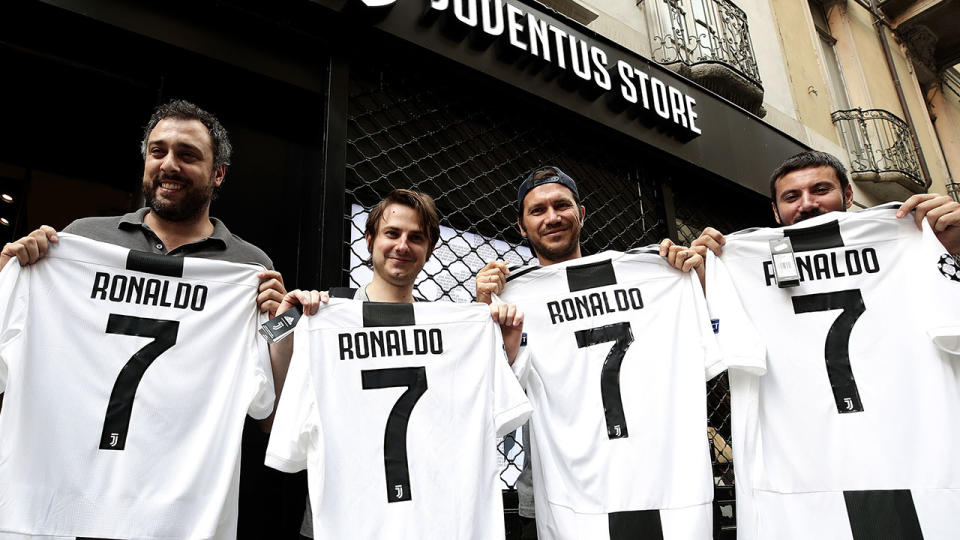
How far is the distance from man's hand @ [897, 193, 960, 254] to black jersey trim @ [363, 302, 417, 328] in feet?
6.31

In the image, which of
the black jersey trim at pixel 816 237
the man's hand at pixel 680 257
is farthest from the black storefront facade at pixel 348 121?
the black jersey trim at pixel 816 237

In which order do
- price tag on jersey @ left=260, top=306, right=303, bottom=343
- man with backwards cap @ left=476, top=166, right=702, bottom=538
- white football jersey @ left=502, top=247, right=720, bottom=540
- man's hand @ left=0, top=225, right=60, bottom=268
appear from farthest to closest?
man with backwards cap @ left=476, top=166, right=702, bottom=538 < white football jersey @ left=502, top=247, right=720, bottom=540 < price tag on jersey @ left=260, top=306, right=303, bottom=343 < man's hand @ left=0, top=225, right=60, bottom=268

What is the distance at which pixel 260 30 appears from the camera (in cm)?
310

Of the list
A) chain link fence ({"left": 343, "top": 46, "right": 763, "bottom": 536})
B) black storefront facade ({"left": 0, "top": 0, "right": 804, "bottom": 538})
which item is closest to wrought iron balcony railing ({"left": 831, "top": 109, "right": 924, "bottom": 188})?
black storefront facade ({"left": 0, "top": 0, "right": 804, "bottom": 538})

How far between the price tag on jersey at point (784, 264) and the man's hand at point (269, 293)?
1910 millimetres

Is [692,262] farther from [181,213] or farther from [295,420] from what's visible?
[181,213]

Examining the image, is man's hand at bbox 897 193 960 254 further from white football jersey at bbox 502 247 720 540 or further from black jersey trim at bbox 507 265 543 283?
black jersey trim at bbox 507 265 543 283

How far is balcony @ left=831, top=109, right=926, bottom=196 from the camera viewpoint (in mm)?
7492

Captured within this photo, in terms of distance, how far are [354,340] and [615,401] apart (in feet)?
3.37

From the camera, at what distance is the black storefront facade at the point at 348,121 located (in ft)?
9.42

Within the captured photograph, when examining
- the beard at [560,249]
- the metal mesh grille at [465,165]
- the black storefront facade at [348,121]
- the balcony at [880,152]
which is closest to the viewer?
the beard at [560,249]

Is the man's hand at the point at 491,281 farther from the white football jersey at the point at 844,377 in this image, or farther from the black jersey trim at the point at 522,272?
the white football jersey at the point at 844,377

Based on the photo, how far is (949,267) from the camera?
221 cm

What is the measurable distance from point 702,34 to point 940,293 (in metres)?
4.60
